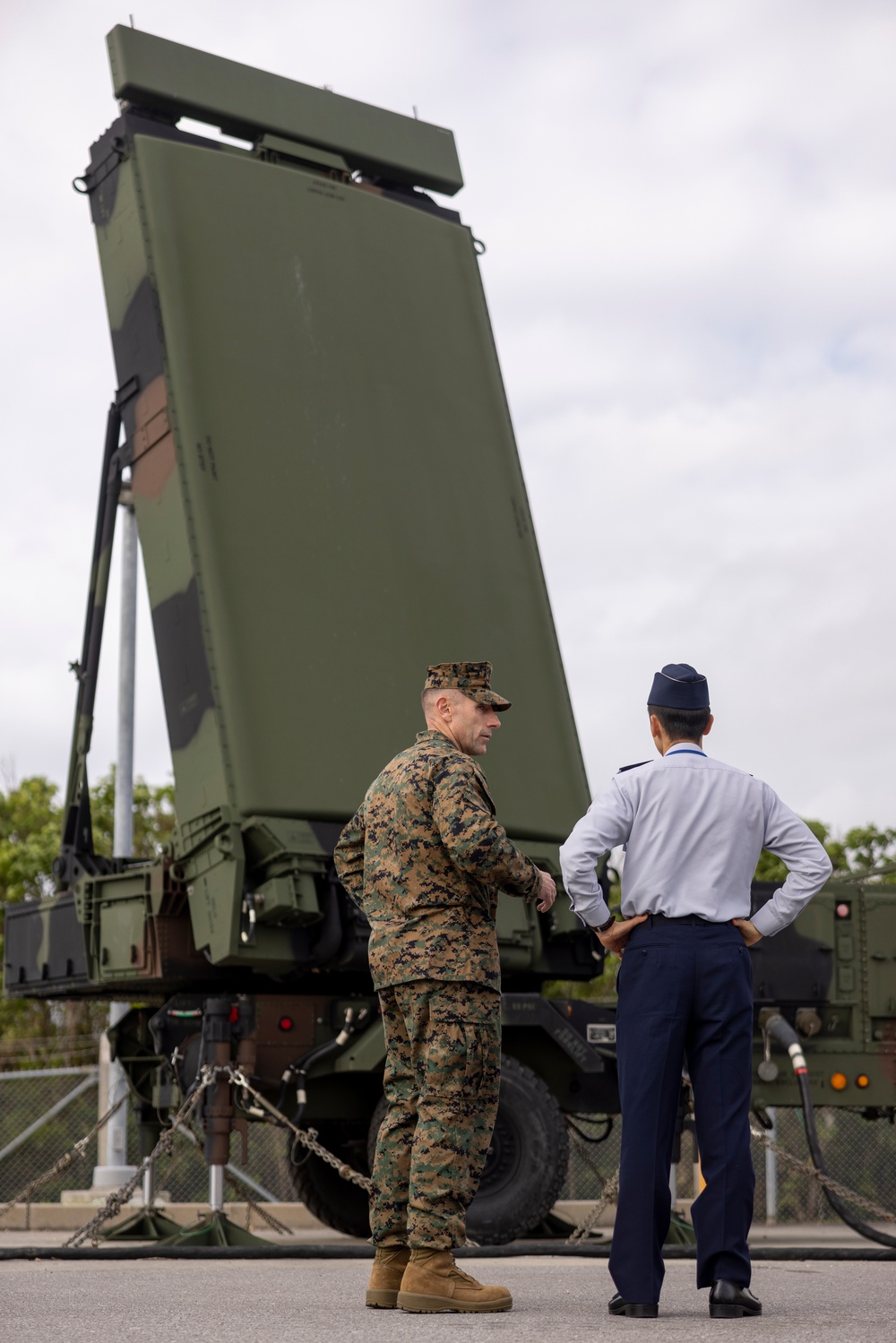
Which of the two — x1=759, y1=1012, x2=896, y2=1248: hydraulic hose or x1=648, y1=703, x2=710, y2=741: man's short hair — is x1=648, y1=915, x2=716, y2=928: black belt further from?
x1=759, y1=1012, x2=896, y2=1248: hydraulic hose

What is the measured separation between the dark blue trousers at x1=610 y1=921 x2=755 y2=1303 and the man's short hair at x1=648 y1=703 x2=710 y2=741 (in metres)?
0.46

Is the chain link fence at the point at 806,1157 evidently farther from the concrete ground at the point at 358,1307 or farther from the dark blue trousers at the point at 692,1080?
the dark blue trousers at the point at 692,1080

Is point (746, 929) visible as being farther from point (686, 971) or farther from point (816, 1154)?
point (816, 1154)

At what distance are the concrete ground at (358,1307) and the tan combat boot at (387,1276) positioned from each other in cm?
5

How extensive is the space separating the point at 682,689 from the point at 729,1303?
1319 mm

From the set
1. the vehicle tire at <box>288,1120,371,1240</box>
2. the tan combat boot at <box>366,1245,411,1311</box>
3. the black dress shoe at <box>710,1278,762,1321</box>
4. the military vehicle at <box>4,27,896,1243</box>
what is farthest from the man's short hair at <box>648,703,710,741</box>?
the vehicle tire at <box>288,1120,371,1240</box>

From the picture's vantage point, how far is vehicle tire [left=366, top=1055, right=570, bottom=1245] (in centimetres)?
703

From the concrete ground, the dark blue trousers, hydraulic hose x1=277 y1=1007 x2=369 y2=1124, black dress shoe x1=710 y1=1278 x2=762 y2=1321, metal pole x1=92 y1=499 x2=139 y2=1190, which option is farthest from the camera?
metal pole x1=92 y1=499 x2=139 y2=1190

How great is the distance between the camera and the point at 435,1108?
150 inches

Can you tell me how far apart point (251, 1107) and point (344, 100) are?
510cm

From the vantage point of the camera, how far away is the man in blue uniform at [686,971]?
367 centimetres

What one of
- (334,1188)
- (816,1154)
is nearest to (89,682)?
(334,1188)

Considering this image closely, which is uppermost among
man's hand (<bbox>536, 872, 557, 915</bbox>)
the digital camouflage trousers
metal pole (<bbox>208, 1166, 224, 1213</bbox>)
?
man's hand (<bbox>536, 872, 557, 915</bbox>)

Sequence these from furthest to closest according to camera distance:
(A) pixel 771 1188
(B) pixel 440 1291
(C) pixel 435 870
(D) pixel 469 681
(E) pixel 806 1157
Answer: (E) pixel 806 1157, (A) pixel 771 1188, (D) pixel 469 681, (C) pixel 435 870, (B) pixel 440 1291
